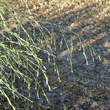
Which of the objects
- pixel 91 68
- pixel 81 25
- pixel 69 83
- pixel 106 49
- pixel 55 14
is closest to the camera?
pixel 69 83

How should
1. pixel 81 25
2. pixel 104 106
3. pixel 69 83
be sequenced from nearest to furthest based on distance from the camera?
pixel 104 106
pixel 69 83
pixel 81 25

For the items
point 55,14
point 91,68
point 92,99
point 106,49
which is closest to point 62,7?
point 55,14

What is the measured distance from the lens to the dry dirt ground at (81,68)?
3.39m

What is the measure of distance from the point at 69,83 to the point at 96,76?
584 mm

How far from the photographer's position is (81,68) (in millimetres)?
4125

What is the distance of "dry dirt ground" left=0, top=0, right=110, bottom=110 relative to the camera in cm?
339

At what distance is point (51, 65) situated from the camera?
4.26m

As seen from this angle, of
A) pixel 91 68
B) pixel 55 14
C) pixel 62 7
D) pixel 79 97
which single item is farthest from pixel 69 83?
pixel 62 7

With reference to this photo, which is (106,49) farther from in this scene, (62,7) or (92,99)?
(62,7)

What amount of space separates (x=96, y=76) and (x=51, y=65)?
3.31 ft

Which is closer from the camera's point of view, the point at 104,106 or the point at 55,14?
the point at 104,106

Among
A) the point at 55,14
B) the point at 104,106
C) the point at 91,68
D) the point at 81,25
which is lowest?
the point at 104,106

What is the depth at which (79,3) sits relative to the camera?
649cm

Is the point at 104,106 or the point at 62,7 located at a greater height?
the point at 62,7
